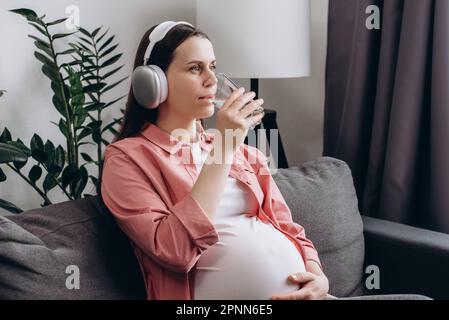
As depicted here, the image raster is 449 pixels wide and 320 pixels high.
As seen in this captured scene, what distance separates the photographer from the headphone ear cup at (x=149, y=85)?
1.19 meters

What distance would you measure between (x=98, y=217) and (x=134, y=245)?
0.34ft

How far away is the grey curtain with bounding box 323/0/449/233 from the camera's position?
1740mm

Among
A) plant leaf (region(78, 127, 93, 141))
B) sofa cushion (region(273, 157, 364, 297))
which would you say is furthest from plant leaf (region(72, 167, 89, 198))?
sofa cushion (region(273, 157, 364, 297))

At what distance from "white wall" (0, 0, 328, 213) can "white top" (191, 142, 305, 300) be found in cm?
91

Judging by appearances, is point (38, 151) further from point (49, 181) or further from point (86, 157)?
point (86, 157)

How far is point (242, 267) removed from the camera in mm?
1169

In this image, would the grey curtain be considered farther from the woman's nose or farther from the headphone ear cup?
the headphone ear cup

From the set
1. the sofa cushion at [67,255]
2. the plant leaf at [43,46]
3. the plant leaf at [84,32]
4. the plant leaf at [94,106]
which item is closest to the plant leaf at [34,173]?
the plant leaf at [94,106]

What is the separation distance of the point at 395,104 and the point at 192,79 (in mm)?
838

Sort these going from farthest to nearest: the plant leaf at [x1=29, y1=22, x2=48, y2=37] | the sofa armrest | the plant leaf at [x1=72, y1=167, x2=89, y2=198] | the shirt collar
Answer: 1. the plant leaf at [x1=72, y1=167, x2=89, y2=198]
2. the plant leaf at [x1=29, y1=22, x2=48, y2=37]
3. the sofa armrest
4. the shirt collar

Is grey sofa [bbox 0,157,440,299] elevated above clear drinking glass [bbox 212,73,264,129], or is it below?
below

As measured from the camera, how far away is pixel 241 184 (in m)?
1.29

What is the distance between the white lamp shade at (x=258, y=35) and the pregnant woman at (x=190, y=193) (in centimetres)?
62
